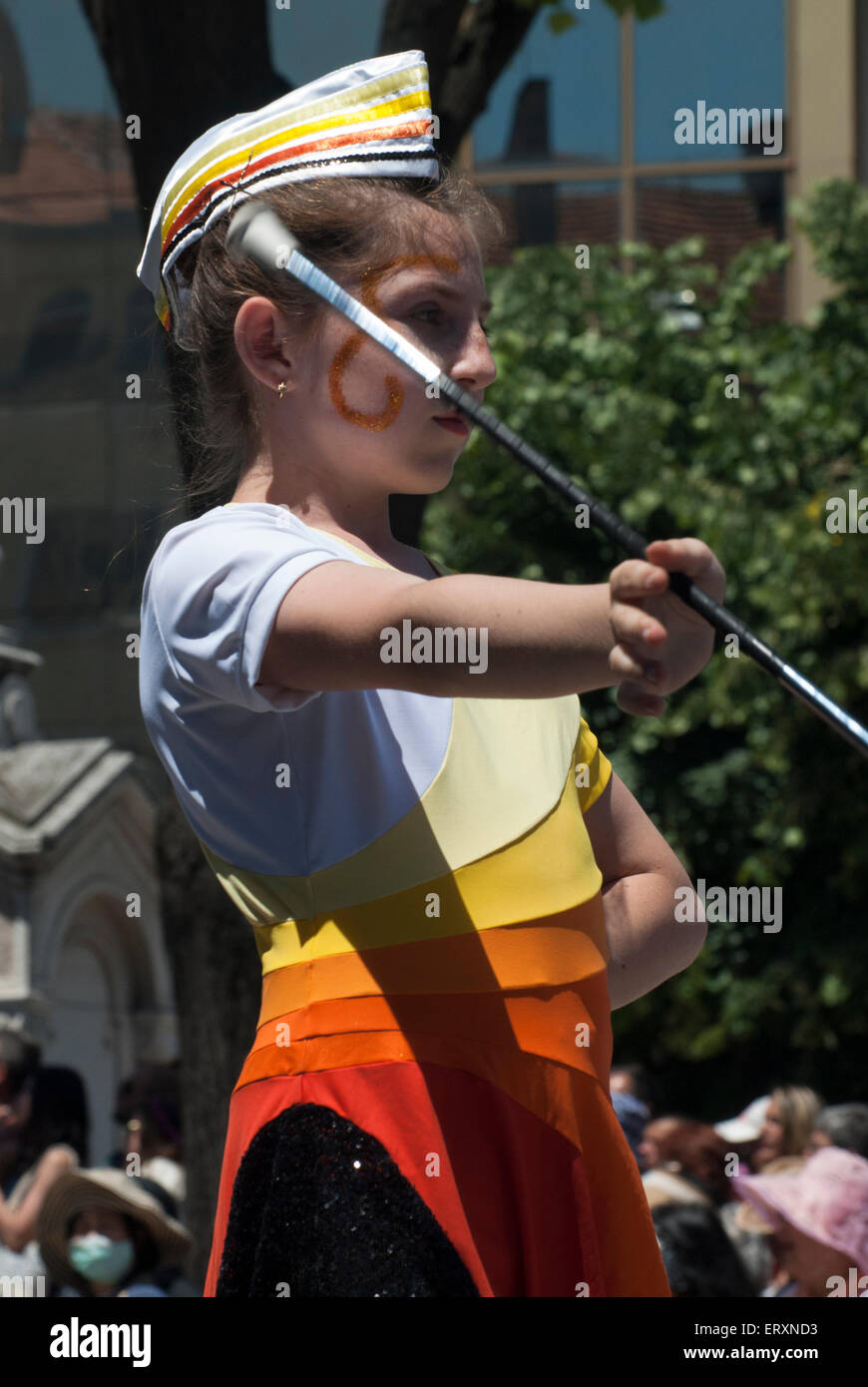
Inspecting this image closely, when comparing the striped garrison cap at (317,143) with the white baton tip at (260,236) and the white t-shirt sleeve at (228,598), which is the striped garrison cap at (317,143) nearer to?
the white baton tip at (260,236)

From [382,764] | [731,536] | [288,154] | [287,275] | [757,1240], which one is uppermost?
[731,536]

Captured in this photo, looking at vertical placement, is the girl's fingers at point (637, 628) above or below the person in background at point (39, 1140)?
above

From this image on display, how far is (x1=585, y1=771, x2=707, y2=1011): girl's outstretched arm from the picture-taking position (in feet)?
6.13

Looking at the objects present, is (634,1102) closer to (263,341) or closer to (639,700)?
(263,341)

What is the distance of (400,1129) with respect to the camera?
60.7 inches

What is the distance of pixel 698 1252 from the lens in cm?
458

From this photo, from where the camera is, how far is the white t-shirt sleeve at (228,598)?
4.91ft

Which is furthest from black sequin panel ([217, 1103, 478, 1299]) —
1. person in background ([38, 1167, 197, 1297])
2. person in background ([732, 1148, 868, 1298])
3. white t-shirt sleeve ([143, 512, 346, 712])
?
person in background ([38, 1167, 197, 1297])

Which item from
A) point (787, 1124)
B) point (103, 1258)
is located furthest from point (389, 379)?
point (787, 1124)

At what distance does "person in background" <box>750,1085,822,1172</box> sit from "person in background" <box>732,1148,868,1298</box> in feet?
5.92

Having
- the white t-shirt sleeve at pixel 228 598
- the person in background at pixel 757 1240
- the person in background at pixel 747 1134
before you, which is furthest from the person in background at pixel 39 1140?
the white t-shirt sleeve at pixel 228 598

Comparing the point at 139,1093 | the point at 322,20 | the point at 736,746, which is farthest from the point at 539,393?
the point at 322,20

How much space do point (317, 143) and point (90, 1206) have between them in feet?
12.8

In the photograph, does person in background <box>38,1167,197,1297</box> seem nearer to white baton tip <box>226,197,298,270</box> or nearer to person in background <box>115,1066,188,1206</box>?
person in background <box>115,1066,188,1206</box>
